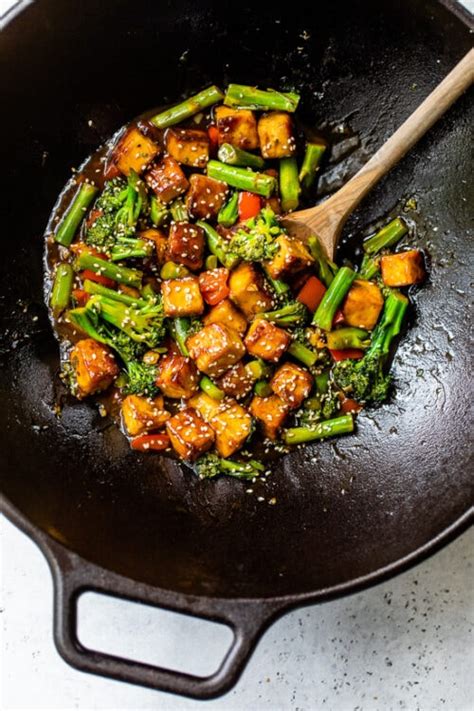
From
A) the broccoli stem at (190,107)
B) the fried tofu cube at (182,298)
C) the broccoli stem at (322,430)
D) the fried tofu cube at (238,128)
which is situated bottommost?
the broccoli stem at (322,430)

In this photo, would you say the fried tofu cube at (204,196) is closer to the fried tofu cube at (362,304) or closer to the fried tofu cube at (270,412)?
the fried tofu cube at (362,304)

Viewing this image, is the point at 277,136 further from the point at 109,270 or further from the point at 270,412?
the point at 270,412

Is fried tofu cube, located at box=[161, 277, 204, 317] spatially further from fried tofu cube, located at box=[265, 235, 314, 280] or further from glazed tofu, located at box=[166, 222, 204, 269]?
fried tofu cube, located at box=[265, 235, 314, 280]

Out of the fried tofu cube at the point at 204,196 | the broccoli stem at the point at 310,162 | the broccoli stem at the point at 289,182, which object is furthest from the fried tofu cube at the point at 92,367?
the broccoli stem at the point at 310,162

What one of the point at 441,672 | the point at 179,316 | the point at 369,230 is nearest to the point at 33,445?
the point at 179,316

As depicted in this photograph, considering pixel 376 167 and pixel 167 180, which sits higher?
pixel 167 180

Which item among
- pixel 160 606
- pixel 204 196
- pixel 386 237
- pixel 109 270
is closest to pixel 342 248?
pixel 386 237
